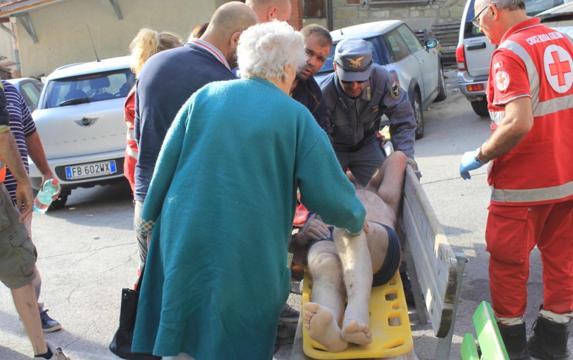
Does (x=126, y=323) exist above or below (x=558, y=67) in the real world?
below

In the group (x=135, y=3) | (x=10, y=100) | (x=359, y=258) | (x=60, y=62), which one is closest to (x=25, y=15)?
(x=60, y=62)

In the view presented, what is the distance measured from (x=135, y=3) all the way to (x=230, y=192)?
17110 millimetres

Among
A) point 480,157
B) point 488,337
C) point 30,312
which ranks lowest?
point 30,312

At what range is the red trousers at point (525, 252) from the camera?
3.59 m

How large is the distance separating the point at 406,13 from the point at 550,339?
15831 mm

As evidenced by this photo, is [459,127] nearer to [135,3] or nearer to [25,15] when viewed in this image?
[135,3]

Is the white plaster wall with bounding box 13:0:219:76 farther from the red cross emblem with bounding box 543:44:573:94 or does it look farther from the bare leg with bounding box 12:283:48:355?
the red cross emblem with bounding box 543:44:573:94

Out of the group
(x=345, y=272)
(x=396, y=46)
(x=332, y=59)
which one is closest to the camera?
(x=345, y=272)

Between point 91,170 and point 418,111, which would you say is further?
point 418,111

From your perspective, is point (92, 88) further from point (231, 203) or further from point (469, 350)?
point (469, 350)

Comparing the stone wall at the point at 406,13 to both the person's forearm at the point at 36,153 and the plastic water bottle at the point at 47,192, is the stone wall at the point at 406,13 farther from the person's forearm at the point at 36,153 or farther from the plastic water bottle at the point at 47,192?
the plastic water bottle at the point at 47,192

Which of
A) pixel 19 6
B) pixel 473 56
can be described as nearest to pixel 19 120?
pixel 473 56

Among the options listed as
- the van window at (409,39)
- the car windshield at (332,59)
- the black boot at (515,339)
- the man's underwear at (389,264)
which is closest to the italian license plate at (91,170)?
the car windshield at (332,59)

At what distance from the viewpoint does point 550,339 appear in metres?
3.74
